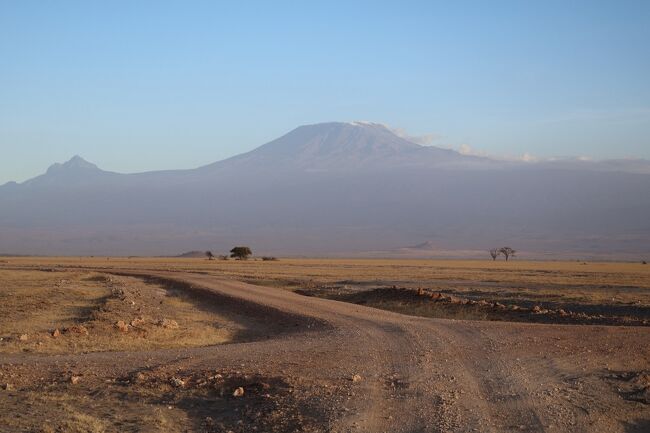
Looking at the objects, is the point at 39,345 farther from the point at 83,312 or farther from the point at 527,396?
the point at 527,396

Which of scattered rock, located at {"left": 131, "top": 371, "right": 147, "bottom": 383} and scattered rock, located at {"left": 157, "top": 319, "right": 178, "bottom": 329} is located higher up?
scattered rock, located at {"left": 131, "top": 371, "right": 147, "bottom": 383}

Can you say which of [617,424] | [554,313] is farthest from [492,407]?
[554,313]

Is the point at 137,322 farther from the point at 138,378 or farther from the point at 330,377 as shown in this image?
the point at 330,377

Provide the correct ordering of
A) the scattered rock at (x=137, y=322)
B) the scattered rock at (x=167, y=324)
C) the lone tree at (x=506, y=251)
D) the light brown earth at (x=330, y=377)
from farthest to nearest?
the lone tree at (x=506, y=251) < the scattered rock at (x=167, y=324) < the scattered rock at (x=137, y=322) < the light brown earth at (x=330, y=377)

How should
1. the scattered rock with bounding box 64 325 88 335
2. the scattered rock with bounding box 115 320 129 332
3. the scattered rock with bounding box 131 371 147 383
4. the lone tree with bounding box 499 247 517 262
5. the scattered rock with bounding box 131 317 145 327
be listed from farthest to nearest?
the lone tree with bounding box 499 247 517 262
the scattered rock with bounding box 131 317 145 327
the scattered rock with bounding box 115 320 129 332
the scattered rock with bounding box 64 325 88 335
the scattered rock with bounding box 131 371 147 383

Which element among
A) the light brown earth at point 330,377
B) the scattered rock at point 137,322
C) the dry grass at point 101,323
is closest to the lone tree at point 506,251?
the dry grass at point 101,323

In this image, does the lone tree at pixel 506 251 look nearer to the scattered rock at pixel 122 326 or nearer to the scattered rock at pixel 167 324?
the scattered rock at pixel 167 324

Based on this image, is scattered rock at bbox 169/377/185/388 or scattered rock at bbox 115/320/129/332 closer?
scattered rock at bbox 169/377/185/388

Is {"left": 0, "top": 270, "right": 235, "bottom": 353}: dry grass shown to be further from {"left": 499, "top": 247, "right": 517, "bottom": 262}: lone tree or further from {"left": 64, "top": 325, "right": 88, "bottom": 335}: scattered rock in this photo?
{"left": 499, "top": 247, "right": 517, "bottom": 262}: lone tree

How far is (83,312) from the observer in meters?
24.4

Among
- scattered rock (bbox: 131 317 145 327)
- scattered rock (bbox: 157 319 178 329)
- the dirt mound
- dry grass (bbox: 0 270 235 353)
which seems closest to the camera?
dry grass (bbox: 0 270 235 353)

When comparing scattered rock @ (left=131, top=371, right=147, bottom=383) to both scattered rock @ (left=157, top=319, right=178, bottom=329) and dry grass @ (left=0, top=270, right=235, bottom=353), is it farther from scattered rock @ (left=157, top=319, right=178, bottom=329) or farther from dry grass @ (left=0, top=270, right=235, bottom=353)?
scattered rock @ (left=157, top=319, right=178, bottom=329)

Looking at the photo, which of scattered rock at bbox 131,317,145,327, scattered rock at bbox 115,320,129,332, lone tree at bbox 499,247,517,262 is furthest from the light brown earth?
lone tree at bbox 499,247,517,262

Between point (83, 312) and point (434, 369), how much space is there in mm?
14282
